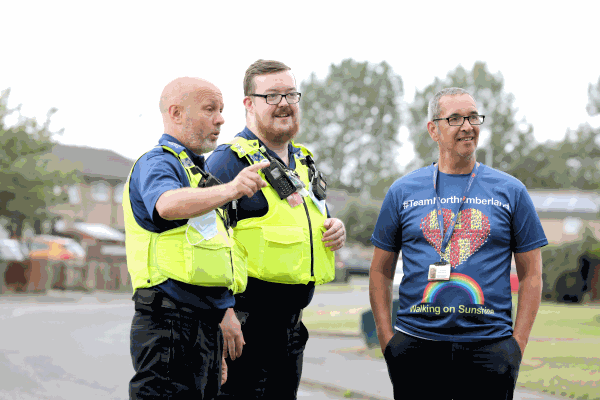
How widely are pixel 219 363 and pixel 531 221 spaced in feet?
5.51

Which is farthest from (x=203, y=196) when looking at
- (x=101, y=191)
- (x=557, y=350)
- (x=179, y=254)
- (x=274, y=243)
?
(x=101, y=191)

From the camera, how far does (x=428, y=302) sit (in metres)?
3.35

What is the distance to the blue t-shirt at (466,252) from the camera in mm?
3287

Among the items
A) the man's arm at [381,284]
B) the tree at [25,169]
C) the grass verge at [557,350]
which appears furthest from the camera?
the tree at [25,169]

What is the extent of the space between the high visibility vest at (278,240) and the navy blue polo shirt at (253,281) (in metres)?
0.04

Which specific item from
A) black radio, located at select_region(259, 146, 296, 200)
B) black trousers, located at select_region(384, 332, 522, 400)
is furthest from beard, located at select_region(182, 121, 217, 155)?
black trousers, located at select_region(384, 332, 522, 400)

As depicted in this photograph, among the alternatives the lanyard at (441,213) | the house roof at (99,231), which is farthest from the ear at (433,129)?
the house roof at (99,231)

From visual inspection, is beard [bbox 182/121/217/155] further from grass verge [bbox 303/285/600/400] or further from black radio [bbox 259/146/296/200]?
grass verge [bbox 303/285/600/400]

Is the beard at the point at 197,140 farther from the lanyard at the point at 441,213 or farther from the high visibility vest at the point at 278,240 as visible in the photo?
the lanyard at the point at 441,213

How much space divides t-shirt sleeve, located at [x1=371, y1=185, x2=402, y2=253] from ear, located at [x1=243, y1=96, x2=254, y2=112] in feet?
3.08

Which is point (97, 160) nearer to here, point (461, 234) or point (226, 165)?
point (226, 165)

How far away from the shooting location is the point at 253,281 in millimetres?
3736

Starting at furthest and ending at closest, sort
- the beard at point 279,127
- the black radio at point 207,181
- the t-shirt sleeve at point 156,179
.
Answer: the beard at point 279,127, the black radio at point 207,181, the t-shirt sleeve at point 156,179

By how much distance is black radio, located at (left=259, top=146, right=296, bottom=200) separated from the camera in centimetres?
368
